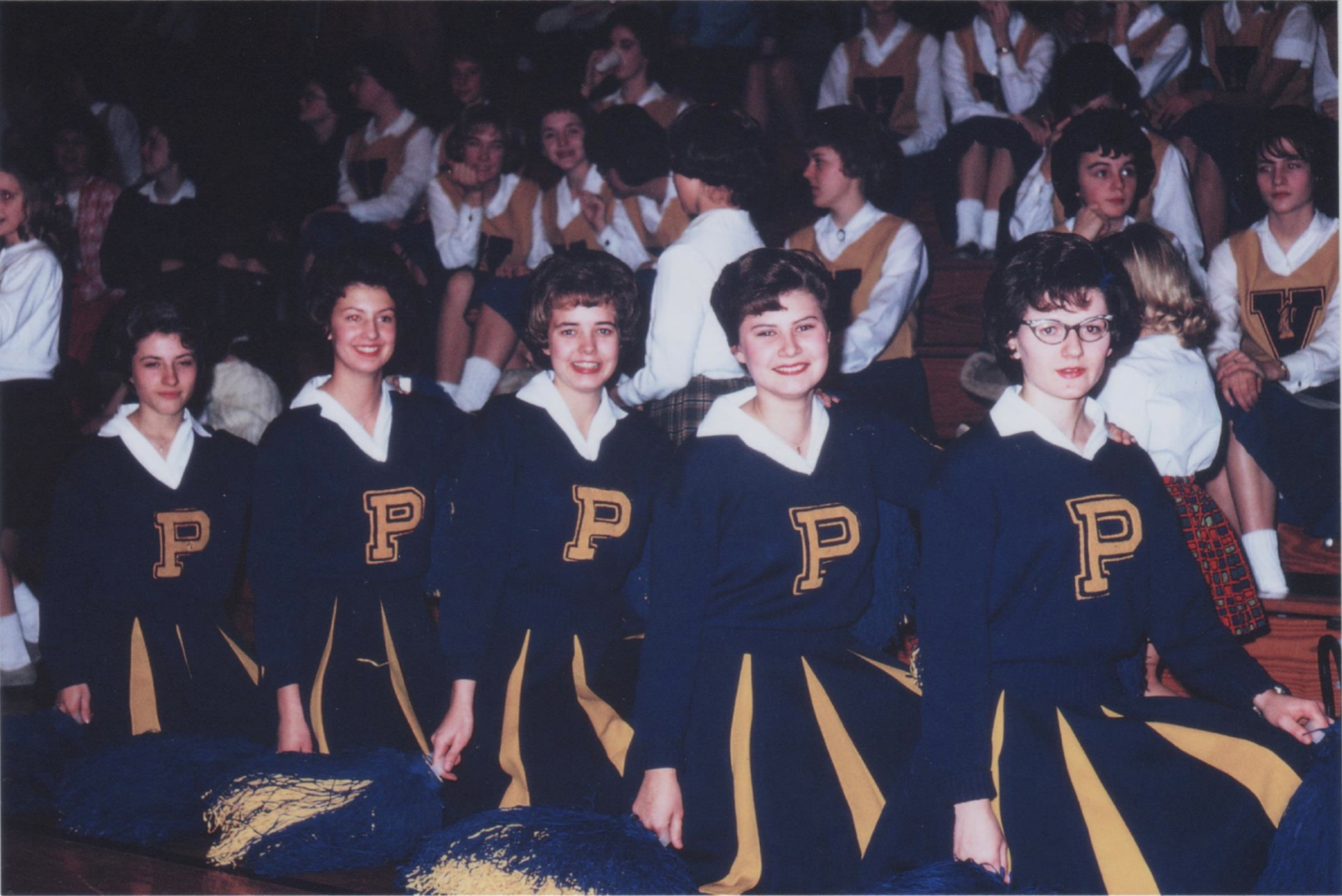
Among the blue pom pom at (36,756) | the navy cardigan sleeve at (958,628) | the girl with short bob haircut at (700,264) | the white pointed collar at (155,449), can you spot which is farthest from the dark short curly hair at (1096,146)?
the blue pom pom at (36,756)

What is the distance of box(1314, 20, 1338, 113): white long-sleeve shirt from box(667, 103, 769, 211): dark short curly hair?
97.5 inches

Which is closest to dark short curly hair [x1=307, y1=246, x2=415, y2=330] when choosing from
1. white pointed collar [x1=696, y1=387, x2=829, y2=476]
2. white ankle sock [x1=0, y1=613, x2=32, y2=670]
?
white pointed collar [x1=696, y1=387, x2=829, y2=476]

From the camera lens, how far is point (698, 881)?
211 centimetres

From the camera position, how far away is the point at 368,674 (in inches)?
106

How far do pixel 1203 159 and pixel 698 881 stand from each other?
339cm

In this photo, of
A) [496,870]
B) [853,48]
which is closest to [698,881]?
[496,870]

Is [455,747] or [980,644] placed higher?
[980,644]

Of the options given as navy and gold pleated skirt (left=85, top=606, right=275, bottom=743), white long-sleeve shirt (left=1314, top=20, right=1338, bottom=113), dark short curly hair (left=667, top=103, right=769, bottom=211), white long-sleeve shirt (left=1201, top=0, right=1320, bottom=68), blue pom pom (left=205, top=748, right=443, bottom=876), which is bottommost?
blue pom pom (left=205, top=748, right=443, bottom=876)

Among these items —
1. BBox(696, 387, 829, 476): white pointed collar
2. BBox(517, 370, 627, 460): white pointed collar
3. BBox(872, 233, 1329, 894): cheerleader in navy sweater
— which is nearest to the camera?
BBox(872, 233, 1329, 894): cheerleader in navy sweater

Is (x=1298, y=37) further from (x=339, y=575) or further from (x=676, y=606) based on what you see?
(x=339, y=575)

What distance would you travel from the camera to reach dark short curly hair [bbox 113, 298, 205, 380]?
297 cm

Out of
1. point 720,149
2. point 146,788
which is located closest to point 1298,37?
point 720,149

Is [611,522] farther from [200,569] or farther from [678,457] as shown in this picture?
[200,569]

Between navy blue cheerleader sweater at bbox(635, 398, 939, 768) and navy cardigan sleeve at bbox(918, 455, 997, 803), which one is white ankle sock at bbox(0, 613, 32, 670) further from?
navy cardigan sleeve at bbox(918, 455, 997, 803)
